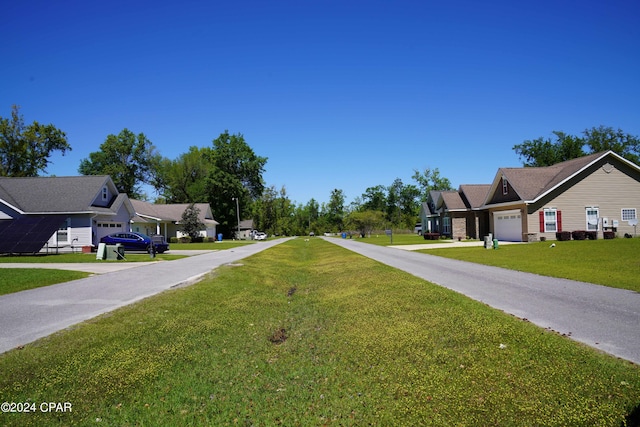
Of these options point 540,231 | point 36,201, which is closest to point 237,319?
point 540,231

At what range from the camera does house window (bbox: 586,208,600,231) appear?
3188cm

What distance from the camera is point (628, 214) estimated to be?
32062 millimetres

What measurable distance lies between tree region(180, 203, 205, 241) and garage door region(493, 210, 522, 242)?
3825 centimetres

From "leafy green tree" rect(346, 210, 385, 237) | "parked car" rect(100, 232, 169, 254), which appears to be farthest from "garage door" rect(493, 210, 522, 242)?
"leafy green tree" rect(346, 210, 385, 237)

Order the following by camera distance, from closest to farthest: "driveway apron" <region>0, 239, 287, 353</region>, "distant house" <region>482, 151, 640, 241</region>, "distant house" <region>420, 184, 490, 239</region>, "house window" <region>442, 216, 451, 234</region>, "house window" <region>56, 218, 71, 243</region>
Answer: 1. "driveway apron" <region>0, 239, 287, 353</region>
2. "distant house" <region>482, 151, 640, 241</region>
3. "house window" <region>56, 218, 71, 243</region>
4. "distant house" <region>420, 184, 490, 239</region>
5. "house window" <region>442, 216, 451, 234</region>

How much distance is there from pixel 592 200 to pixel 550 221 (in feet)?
12.3

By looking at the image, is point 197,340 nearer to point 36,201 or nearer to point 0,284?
point 0,284

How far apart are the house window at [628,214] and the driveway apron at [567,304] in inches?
954

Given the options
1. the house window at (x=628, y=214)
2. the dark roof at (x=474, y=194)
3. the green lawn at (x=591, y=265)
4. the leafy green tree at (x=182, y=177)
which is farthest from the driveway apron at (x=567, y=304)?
the leafy green tree at (x=182, y=177)

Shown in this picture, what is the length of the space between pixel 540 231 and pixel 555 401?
31.0m

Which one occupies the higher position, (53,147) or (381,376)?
(53,147)

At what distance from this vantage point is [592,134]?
63.8 metres

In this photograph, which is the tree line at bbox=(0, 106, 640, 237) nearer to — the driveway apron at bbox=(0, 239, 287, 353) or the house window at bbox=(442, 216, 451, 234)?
the house window at bbox=(442, 216, 451, 234)

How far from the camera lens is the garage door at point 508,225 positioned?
33.9m
